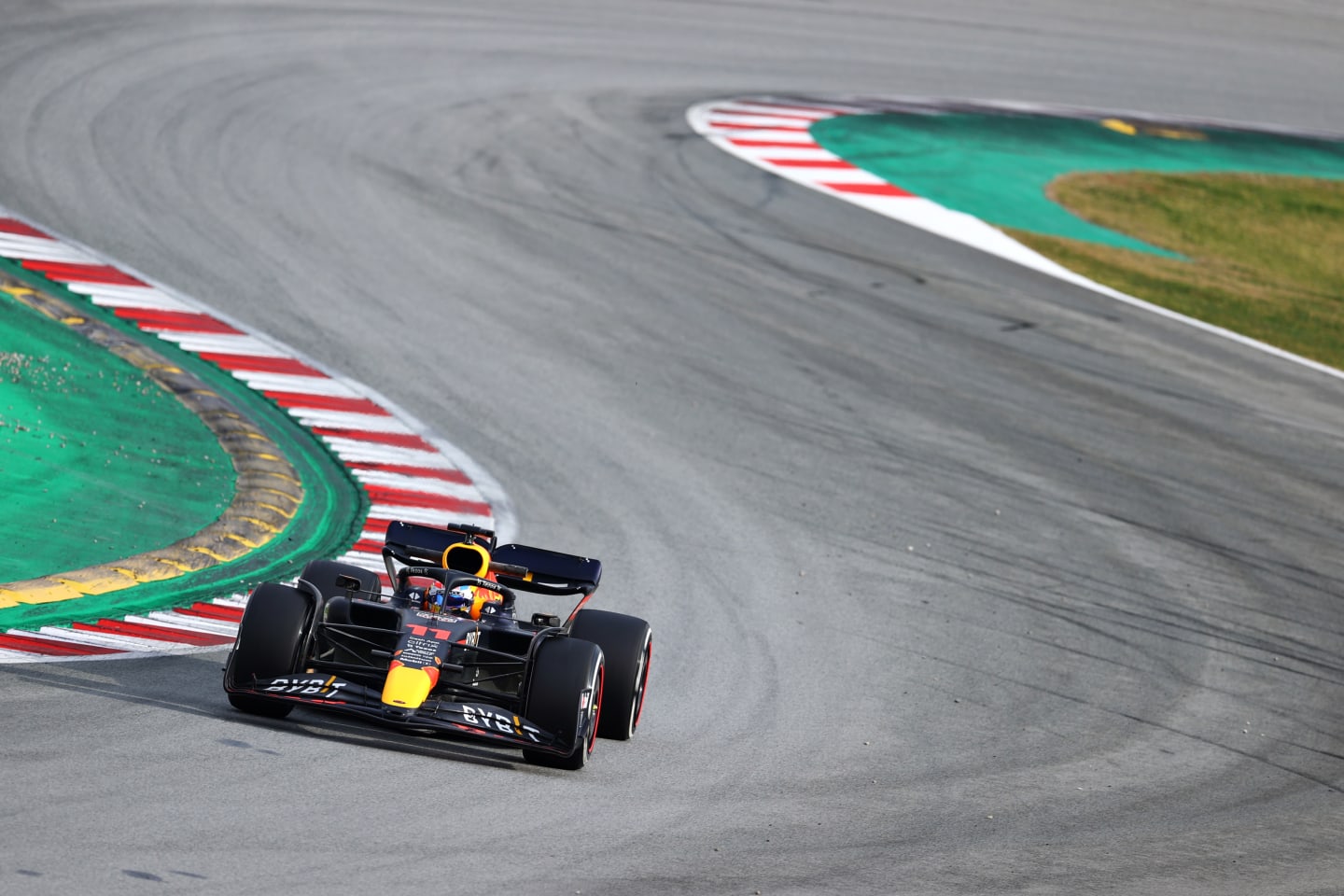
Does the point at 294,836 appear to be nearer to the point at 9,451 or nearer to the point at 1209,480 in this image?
the point at 9,451

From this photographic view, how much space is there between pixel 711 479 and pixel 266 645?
5.84 m

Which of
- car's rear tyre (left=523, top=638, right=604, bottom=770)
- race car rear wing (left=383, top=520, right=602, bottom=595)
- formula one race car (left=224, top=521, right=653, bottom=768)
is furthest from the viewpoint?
race car rear wing (left=383, top=520, right=602, bottom=595)

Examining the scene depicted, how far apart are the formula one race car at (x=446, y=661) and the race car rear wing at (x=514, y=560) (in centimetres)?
11

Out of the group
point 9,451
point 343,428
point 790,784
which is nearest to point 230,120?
point 343,428

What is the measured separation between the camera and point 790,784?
7621 millimetres

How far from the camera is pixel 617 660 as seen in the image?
7816mm

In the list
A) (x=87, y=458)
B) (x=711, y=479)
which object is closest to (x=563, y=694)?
(x=87, y=458)

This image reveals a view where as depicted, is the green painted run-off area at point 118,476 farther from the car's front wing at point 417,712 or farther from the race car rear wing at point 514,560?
the car's front wing at point 417,712

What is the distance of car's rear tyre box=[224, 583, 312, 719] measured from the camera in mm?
7211

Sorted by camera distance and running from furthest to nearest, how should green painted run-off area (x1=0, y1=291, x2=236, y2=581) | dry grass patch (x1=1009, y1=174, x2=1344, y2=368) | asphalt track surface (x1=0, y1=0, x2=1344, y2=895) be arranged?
dry grass patch (x1=1009, y1=174, x2=1344, y2=368) < green painted run-off area (x1=0, y1=291, x2=236, y2=581) < asphalt track surface (x1=0, y1=0, x2=1344, y2=895)

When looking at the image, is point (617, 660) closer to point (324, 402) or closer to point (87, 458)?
point (87, 458)

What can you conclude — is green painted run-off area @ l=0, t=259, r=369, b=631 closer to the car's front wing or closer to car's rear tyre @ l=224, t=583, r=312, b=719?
car's rear tyre @ l=224, t=583, r=312, b=719

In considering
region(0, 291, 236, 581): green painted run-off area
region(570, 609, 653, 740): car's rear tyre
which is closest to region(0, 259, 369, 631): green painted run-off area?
region(0, 291, 236, 581): green painted run-off area

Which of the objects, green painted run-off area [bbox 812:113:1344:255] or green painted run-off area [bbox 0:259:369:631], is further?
green painted run-off area [bbox 812:113:1344:255]
